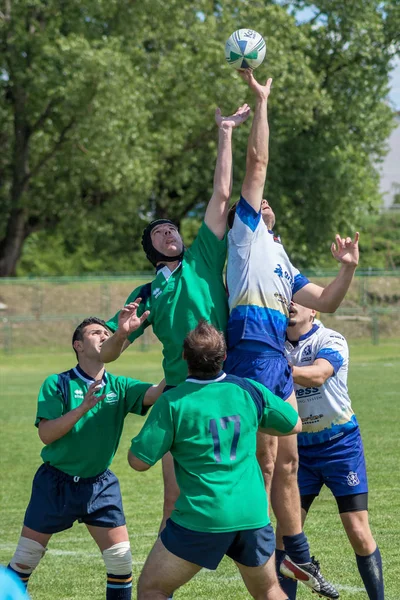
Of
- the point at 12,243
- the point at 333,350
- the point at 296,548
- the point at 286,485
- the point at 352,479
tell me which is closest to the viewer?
the point at 286,485

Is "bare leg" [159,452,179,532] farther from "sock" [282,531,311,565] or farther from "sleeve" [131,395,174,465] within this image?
"sleeve" [131,395,174,465]

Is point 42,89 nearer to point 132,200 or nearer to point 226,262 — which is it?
point 132,200

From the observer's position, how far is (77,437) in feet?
19.2

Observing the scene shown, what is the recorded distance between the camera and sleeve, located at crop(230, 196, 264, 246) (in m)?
5.68

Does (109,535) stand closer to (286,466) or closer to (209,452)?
(286,466)

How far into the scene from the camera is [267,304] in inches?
223

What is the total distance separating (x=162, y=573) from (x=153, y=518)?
4.96 metres

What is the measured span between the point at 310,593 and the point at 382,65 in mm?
37935

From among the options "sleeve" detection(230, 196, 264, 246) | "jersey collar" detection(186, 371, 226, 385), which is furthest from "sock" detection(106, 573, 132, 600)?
"sleeve" detection(230, 196, 264, 246)

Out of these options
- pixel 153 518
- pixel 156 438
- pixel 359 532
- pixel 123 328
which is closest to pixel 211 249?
pixel 123 328

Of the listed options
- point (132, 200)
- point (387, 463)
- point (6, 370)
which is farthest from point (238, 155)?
point (387, 463)

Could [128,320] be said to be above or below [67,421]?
above

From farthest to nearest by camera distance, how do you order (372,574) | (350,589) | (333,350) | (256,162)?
(350,589) → (333,350) → (372,574) → (256,162)

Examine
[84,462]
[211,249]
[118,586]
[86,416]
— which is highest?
[211,249]
